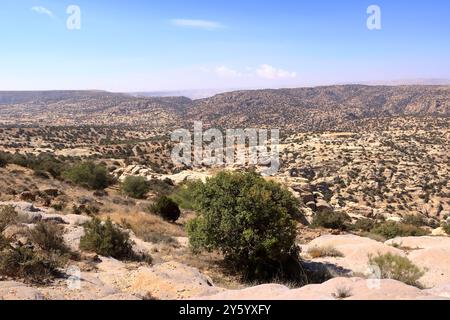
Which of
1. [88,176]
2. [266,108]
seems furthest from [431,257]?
[266,108]

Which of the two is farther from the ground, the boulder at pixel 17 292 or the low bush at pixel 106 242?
the boulder at pixel 17 292

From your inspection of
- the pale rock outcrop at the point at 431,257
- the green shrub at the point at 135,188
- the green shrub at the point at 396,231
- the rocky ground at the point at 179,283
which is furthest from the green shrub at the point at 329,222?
the green shrub at the point at 135,188

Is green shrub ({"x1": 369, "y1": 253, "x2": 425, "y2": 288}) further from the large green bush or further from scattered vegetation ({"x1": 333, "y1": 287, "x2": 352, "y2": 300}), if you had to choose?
scattered vegetation ({"x1": 333, "y1": 287, "x2": 352, "y2": 300})

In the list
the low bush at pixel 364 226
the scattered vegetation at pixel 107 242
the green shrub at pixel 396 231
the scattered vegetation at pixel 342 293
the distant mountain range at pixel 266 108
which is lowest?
the low bush at pixel 364 226

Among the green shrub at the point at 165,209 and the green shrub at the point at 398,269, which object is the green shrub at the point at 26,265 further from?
the green shrub at the point at 165,209

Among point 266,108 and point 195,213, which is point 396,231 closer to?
point 195,213
